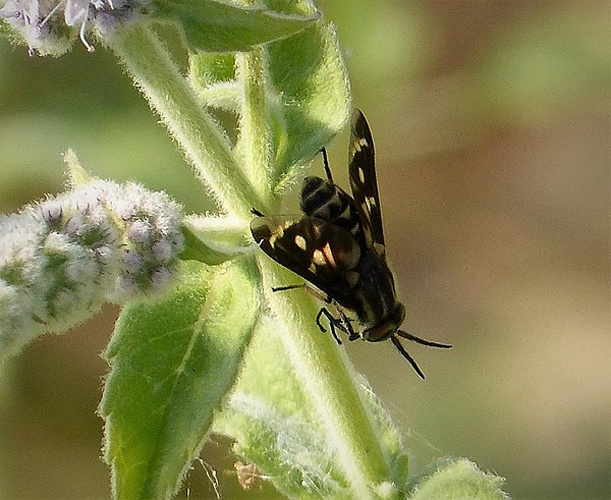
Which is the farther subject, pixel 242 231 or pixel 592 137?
pixel 592 137

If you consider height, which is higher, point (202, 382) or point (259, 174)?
point (259, 174)

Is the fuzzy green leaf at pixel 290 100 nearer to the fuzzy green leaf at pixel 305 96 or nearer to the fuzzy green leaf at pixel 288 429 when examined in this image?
the fuzzy green leaf at pixel 305 96

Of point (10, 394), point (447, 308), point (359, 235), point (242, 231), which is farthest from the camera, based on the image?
point (447, 308)

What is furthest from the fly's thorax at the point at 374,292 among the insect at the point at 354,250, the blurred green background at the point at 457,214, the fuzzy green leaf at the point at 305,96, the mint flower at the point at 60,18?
the blurred green background at the point at 457,214

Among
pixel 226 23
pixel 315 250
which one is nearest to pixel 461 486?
pixel 315 250

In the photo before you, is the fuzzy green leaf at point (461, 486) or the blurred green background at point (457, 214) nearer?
the fuzzy green leaf at point (461, 486)

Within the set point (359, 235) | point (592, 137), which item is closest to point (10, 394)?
point (359, 235)

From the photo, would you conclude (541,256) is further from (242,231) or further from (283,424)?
(242,231)
